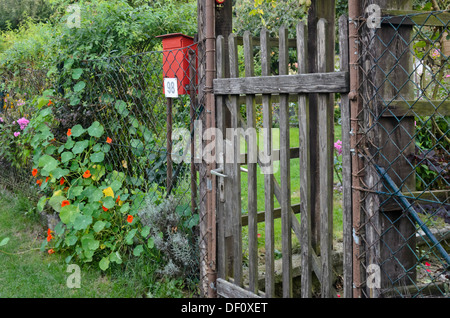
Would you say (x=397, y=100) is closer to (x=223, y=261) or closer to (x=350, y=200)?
(x=350, y=200)

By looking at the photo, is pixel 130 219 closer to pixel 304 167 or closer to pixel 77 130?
pixel 77 130

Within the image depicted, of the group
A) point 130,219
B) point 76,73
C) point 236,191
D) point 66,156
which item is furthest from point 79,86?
point 236,191

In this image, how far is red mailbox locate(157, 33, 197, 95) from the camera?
126 inches

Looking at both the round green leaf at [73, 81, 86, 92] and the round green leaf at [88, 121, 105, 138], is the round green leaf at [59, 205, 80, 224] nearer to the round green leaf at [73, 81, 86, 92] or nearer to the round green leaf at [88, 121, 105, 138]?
the round green leaf at [88, 121, 105, 138]

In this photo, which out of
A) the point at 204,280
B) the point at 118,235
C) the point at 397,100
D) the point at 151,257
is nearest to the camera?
the point at 397,100

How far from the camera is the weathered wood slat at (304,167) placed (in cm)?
233

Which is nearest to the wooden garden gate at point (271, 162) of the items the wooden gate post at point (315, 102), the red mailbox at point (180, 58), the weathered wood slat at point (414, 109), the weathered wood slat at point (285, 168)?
the weathered wood slat at point (285, 168)

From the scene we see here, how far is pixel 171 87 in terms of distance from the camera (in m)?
3.34

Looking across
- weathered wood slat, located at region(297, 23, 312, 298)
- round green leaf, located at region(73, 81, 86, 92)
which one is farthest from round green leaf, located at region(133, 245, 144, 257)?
round green leaf, located at region(73, 81, 86, 92)

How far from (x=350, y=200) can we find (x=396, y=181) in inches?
9.1

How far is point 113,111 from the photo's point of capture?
162 inches

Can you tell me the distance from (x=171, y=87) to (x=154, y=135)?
981 mm

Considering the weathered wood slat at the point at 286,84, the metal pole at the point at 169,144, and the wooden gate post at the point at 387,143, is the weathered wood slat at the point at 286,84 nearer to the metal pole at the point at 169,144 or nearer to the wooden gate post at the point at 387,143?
the wooden gate post at the point at 387,143
